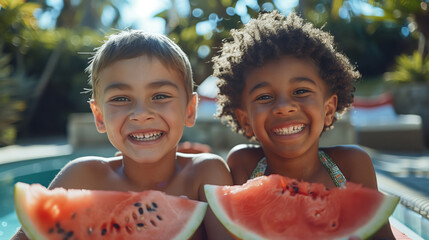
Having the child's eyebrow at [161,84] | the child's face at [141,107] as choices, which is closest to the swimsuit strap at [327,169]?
the child's face at [141,107]

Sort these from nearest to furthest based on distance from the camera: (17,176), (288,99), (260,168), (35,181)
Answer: (288,99), (260,168), (35,181), (17,176)

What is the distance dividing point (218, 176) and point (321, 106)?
661 mm

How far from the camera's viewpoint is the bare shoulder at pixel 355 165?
215 centimetres

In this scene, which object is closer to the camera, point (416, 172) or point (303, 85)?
point (303, 85)

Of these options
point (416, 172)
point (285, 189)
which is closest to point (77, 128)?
point (416, 172)

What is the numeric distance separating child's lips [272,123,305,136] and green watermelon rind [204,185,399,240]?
0.64 m

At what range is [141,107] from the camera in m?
1.77

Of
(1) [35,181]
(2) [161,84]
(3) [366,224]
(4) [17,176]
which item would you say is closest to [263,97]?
(2) [161,84]

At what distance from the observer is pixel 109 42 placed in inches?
76.4

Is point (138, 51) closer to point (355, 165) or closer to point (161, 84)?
point (161, 84)

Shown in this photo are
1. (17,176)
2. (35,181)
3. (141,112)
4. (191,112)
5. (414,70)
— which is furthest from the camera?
(414,70)

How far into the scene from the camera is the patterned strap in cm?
217

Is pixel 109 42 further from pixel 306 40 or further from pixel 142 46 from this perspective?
pixel 306 40

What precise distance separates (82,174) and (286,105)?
1.09 meters
